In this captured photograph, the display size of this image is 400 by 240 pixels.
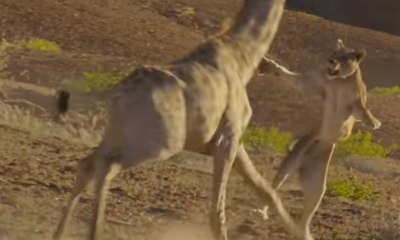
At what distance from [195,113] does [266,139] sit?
10.2 metres

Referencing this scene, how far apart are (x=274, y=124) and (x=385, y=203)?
6791mm

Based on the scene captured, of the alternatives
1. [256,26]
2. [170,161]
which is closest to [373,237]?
[256,26]

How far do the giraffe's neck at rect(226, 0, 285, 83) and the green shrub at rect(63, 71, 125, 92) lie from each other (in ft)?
31.8

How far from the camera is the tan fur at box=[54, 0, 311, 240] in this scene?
10.1 metres

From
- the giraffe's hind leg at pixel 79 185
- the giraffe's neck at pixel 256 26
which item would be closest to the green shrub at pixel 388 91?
the giraffe's neck at pixel 256 26

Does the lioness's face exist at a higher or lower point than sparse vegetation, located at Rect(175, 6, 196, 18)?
higher

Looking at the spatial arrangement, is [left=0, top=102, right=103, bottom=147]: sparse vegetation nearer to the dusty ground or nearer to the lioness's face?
the dusty ground

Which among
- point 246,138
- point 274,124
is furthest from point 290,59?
point 246,138

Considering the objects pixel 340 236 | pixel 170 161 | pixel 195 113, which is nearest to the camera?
pixel 195 113

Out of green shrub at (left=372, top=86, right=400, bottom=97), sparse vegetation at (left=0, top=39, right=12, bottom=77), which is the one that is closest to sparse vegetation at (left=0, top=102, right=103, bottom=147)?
sparse vegetation at (left=0, top=39, right=12, bottom=77)

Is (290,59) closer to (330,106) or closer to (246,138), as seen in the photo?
(246,138)

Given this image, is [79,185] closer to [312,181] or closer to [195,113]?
[195,113]

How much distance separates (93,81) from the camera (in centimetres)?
2283

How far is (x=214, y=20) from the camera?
120 ft
